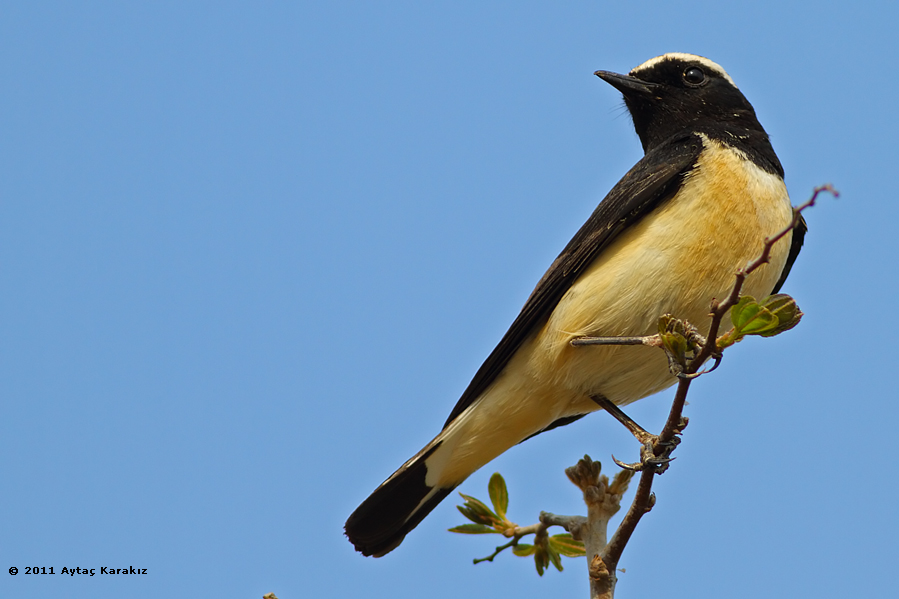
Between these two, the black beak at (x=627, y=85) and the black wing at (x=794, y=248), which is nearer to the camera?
the black wing at (x=794, y=248)

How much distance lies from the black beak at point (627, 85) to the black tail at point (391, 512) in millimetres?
2823

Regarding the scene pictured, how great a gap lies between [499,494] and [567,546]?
433 mm

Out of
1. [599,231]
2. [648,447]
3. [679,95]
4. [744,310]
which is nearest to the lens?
[744,310]

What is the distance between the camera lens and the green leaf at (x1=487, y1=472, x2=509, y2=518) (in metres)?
4.73

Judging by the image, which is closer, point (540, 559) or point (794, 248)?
point (540, 559)

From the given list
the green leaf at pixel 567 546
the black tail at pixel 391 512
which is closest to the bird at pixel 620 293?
the black tail at pixel 391 512

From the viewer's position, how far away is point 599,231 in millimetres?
5449

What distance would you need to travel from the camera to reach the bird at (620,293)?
199 inches

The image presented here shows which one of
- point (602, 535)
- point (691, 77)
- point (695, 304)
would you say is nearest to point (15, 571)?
point (602, 535)

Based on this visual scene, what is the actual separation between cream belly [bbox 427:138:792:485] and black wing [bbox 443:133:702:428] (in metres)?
0.06

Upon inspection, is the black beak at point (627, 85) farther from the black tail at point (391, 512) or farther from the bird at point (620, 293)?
the black tail at point (391, 512)

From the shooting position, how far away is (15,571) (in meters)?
5.08

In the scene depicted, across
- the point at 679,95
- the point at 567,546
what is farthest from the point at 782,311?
the point at 679,95

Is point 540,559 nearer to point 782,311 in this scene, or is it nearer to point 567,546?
point 567,546
